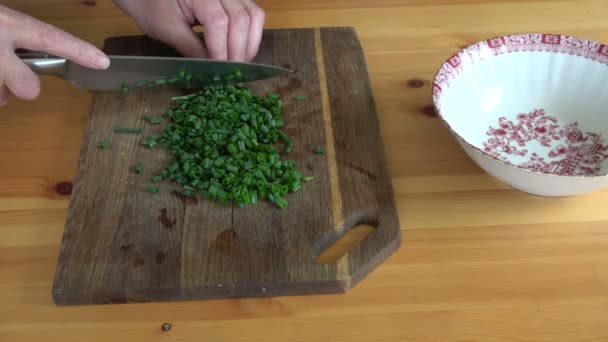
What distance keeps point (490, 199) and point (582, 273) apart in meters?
0.21

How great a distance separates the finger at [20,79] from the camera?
1252 mm

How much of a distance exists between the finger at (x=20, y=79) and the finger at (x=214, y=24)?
1.21 feet

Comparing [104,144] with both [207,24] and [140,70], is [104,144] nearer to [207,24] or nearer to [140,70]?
[140,70]

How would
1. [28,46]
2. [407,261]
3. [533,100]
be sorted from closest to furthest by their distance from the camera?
[407,261], [28,46], [533,100]

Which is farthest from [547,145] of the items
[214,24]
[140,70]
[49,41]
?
[49,41]

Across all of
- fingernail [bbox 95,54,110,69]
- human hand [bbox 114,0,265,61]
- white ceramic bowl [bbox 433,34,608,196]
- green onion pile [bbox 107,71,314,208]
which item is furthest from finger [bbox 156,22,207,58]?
white ceramic bowl [bbox 433,34,608,196]

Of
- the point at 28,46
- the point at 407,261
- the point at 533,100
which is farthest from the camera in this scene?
the point at 533,100

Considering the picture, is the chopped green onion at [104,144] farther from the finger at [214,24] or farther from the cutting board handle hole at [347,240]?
the cutting board handle hole at [347,240]

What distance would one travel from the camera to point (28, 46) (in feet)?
4.09

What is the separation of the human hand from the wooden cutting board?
0.38 ft

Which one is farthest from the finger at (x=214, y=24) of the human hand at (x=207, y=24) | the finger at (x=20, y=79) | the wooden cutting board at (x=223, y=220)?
the finger at (x=20, y=79)

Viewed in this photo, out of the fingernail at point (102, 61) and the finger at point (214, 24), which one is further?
the finger at point (214, 24)

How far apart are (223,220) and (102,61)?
0.41m

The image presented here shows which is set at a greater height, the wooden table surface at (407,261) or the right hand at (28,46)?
the right hand at (28,46)
